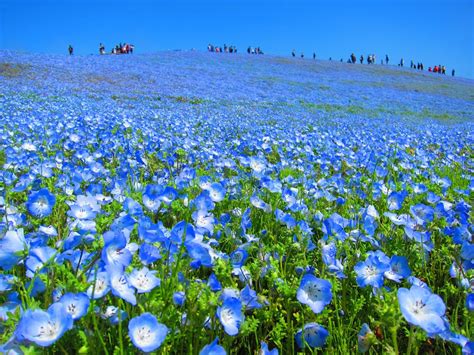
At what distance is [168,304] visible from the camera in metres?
1.43

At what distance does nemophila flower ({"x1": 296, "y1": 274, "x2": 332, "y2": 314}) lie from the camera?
1400 mm

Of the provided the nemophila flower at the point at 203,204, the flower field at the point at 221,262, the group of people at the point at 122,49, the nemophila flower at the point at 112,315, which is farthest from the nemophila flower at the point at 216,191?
the group of people at the point at 122,49

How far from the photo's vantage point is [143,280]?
1.34m

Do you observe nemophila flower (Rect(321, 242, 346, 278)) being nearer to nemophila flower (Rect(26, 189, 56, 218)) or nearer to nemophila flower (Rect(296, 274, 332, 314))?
nemophila flower (Rect(296, 274, 332, 314))

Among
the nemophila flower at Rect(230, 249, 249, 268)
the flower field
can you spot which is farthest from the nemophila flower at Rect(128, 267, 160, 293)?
the nemophila flower at Rect(230, 249, 249, 268)

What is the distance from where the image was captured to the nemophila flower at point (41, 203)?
190 centimetres

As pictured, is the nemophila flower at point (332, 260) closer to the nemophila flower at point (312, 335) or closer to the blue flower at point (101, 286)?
the nemophila flower at point (312, 335)

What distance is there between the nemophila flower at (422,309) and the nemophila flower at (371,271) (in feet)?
1.05

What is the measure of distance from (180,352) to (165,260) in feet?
1.18

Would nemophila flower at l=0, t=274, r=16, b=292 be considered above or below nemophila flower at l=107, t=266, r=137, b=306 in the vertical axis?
below

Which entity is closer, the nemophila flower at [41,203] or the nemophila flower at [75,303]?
the nemophila flower at [75,303]

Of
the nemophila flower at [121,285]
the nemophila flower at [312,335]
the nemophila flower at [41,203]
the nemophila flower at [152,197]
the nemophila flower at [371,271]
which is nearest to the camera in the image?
the nemophila flower at [121,285]

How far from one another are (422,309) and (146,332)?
0.84 metres

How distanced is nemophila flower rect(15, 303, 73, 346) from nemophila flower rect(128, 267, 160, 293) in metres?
0.24
